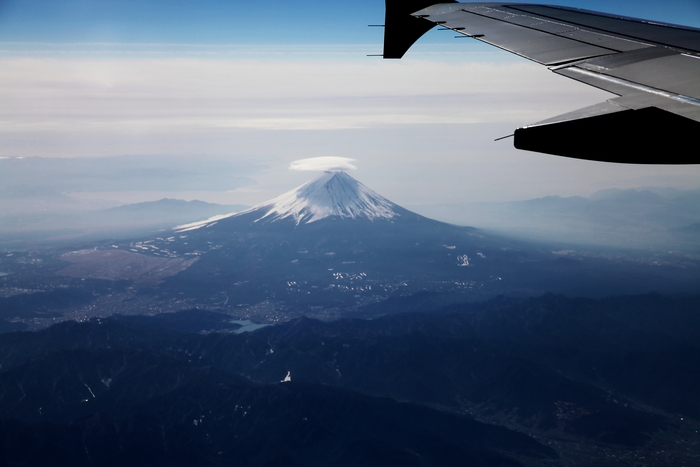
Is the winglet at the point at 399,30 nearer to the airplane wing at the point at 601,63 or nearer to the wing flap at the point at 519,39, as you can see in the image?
the airplane wing at the point at 601,63

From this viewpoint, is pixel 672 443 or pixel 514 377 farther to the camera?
pixel 514 377

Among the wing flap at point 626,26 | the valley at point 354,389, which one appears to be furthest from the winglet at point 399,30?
the valley at point 354,389

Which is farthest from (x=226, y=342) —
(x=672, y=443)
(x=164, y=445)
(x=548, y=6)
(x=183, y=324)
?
(x=548, y=6)

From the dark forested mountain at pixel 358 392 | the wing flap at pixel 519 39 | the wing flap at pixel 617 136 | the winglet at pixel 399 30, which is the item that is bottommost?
the dark forested mountain at pixel 358 392

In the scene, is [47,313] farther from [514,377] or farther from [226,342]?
[514,377]

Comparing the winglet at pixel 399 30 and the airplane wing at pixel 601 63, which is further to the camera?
the winglet at pixel 399 30

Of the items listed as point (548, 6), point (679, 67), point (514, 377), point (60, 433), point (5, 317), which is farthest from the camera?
point (5, 317)

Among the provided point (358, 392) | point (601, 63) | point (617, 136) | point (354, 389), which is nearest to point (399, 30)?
point (601, 63)

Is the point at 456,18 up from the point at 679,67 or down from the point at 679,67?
up
